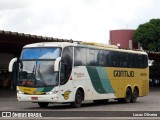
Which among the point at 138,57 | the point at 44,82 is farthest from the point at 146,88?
the point at 44,82

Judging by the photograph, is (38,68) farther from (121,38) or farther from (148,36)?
(148,36)

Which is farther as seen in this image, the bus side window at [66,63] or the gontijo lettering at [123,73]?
Answer: the gontijo lettering at [123,73]

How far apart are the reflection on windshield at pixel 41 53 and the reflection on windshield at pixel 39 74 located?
0.29m

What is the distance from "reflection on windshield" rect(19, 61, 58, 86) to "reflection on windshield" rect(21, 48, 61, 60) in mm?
288

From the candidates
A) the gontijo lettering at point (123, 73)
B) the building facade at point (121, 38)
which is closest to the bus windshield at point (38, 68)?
the gontijo lettering at point (123, 73)

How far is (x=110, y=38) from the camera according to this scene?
93438mm

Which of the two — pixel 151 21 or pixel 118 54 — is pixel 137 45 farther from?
pixel 118 54

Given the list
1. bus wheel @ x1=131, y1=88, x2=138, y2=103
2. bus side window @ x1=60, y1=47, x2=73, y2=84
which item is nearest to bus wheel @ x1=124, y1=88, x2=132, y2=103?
bus wheel @ x1=131, y1=88, x2=138, y2=103

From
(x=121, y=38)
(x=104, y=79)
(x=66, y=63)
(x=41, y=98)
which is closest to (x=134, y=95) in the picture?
(x=104, y=79)

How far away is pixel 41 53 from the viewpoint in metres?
22.6

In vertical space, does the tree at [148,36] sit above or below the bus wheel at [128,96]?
above

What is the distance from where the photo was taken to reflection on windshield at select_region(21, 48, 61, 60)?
22.4 metres

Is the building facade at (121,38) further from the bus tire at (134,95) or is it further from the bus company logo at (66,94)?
the bus company logo at (66,94)

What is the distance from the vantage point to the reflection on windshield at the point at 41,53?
22.4m
